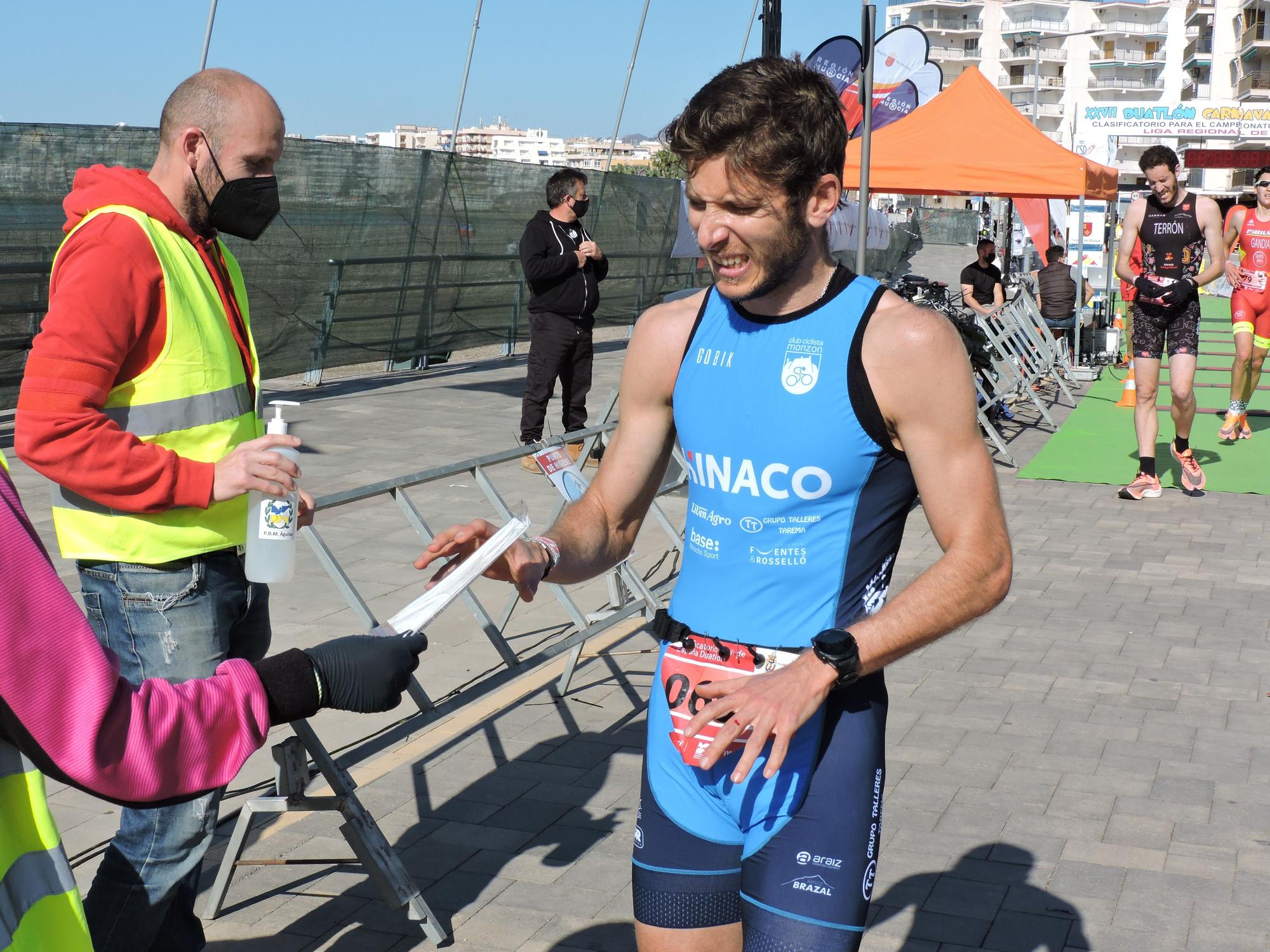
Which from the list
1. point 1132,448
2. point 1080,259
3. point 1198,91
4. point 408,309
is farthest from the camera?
point 1198,91

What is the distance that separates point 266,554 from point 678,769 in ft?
3.80

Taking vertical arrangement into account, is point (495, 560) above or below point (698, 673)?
above

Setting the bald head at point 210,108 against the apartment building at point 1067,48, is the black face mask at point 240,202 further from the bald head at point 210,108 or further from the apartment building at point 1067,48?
the apartment building at point 1067,48

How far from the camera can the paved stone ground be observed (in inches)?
151

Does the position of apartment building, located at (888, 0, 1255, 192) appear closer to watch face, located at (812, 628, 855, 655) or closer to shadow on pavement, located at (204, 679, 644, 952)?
shadow on pavement, located at (204, 679, 644, 952)

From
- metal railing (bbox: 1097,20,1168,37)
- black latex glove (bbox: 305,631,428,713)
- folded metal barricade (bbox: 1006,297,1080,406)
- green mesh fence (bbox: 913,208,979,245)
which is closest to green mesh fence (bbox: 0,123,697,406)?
folded metal barricade (bbox: 1006,297,1080,406)

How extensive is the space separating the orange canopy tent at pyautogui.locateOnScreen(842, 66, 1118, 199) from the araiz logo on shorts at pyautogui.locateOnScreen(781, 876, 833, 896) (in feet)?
39.8

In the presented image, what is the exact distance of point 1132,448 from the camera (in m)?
12.3

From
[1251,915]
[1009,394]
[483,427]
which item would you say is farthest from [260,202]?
[1009,394]

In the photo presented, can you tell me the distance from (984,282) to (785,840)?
1462cm

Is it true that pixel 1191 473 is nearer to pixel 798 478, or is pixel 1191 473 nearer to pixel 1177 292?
pixel 1177 292

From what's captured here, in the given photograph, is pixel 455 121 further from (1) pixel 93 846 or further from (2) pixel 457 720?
(1) pixel 93 846

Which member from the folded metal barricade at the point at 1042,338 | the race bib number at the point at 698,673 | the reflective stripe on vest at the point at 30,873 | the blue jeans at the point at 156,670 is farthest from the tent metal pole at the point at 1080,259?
the reflective stripe on vest at the point at 30,873

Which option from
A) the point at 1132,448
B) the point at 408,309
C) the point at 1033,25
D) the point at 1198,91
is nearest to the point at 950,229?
the point at 1198,91
